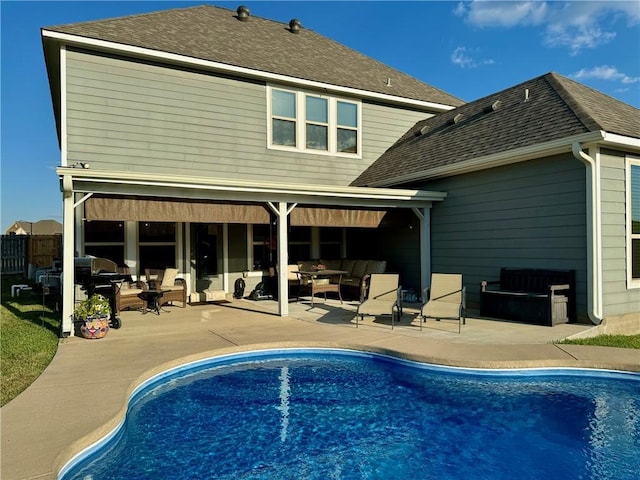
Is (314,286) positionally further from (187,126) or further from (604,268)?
(604,268)

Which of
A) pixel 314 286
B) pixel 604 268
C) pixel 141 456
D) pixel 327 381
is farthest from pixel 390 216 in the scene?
pixel 141 456

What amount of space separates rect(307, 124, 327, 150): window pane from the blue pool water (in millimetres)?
7503

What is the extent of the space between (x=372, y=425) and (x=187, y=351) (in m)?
3.01

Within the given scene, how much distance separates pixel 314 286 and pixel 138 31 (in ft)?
24.3

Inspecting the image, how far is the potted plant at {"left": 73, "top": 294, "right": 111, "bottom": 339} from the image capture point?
7043 millimetres

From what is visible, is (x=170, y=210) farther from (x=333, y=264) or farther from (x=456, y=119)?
(x=456, y=119)

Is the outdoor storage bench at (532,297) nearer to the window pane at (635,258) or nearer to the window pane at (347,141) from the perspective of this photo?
the window pane at (635,258)

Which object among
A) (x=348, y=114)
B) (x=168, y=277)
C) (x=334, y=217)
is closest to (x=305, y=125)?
(x=348, y=114)

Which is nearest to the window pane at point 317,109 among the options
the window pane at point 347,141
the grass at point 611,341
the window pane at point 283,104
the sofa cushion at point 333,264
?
the window pane at point 283,104

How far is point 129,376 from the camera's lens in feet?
16.5

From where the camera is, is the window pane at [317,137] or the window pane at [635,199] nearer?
the window pane at [635,199]

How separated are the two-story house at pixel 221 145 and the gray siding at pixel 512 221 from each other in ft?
2.22

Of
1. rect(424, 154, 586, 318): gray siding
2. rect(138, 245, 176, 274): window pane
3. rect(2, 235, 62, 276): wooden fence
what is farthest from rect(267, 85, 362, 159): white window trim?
rect(2, 235, 62, 276): wooden fence

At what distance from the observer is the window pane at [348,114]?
12.7 metres
